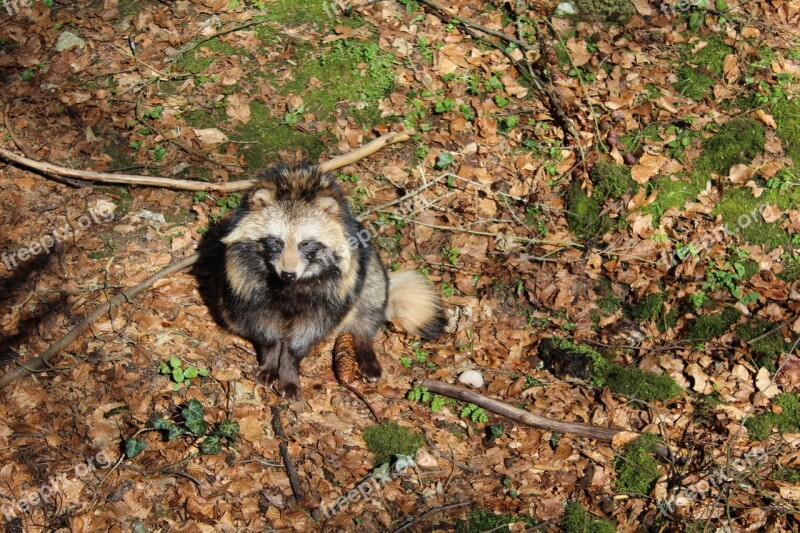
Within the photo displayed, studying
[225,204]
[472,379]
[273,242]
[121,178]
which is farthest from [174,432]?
[121,178]

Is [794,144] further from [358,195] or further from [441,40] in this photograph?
[358,195]

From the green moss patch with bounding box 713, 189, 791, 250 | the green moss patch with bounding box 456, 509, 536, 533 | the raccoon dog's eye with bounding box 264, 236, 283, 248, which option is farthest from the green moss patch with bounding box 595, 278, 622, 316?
the raccoon dog's eye with bounding box 264, 236, 283, 248

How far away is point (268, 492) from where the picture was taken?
475 cm

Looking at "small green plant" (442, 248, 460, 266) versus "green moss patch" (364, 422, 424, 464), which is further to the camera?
"small green plant" (442, 248, 460, 266)

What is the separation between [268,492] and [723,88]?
6.05 m

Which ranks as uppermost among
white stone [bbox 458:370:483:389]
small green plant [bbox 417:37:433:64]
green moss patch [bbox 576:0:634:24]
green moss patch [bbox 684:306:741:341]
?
green moss patch [bbox 576:0:634:24]

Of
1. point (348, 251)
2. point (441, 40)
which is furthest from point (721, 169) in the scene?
point (348, 251)

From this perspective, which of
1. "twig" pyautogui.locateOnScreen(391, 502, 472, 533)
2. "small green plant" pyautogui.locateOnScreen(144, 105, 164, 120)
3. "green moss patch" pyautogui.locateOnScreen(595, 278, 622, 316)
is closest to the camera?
"twig" pyautogui.locateOnScreen(391, 502, 472, 533)

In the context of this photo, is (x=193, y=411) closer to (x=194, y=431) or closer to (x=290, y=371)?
(x=194, y=431)

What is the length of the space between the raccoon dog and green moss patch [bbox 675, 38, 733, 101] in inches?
160

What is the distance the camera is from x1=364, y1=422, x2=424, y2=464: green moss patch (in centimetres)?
509

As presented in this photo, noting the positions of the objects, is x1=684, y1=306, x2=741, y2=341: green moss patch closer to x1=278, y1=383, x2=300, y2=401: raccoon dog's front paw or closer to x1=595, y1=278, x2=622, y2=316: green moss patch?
x1=595, y1=278, x2=622, y2=316: green moss patch

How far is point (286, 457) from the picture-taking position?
4902 mm

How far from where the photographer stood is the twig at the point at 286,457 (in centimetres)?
475
